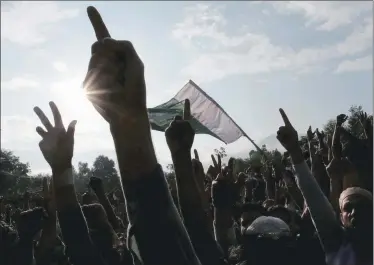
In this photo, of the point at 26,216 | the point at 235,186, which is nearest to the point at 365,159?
the point at 235,186

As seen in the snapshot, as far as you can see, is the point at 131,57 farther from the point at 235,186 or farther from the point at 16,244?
the point at 16,244

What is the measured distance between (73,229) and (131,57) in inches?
56.2

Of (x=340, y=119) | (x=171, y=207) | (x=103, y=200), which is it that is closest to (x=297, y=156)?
(x=340, y=119)

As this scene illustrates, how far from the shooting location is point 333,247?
2.98 m

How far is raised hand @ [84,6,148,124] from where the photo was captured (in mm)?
2080

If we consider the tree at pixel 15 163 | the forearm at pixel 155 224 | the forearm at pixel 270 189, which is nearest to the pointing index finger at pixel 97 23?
the forearm at pixel 155 224

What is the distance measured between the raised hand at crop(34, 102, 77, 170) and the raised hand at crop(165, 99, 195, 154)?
72cm

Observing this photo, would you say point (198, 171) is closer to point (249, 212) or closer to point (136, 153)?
point (249, 212)

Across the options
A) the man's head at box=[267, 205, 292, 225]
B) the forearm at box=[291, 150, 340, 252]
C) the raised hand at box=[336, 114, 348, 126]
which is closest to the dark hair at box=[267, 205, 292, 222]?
the man's head at box=[267, 205, 292, 225]

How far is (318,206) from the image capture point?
3051mm

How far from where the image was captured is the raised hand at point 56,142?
3.22m

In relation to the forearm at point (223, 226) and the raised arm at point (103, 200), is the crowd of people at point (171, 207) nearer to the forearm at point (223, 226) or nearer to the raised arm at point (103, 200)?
the forearm at point (223, 226)

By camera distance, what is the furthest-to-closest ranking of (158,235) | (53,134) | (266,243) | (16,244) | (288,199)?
(288,199) → (16,244) → (53,134) → (266,243) → (158,235)

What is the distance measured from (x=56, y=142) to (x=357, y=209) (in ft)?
5.83
